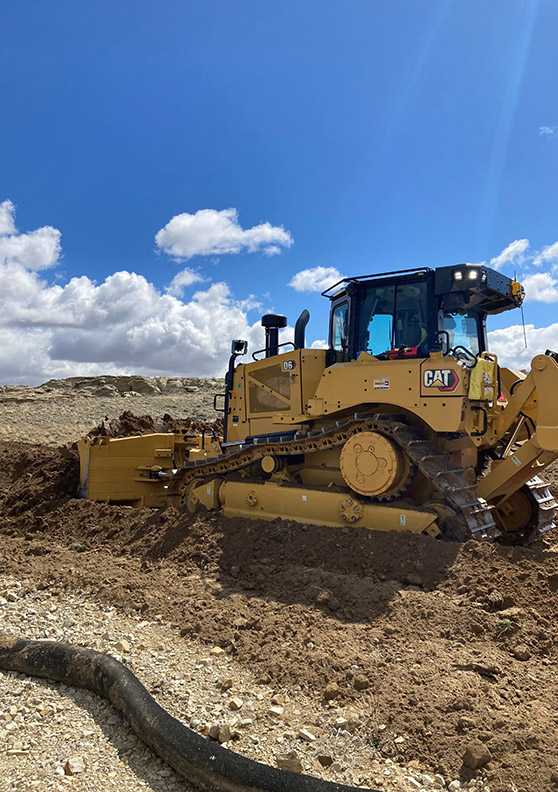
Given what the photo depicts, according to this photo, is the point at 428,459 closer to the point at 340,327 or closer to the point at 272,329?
the point at 340,327

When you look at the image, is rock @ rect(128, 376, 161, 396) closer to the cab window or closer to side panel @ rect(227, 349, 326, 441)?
side panel @ rect(227, 349, 326, 441)

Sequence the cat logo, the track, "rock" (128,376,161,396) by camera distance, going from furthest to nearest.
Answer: "rock" (128,376,161,396), the cat logo, the track

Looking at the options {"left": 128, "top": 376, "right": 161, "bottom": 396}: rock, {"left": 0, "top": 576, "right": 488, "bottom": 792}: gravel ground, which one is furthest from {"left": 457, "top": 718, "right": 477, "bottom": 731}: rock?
{"left": 128, "top": 376, "right": 161, "bottom": 396}: rock

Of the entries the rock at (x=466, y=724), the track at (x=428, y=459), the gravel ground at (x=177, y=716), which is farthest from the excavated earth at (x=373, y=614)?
the track at (x=428, y=459)

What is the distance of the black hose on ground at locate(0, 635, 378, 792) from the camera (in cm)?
287

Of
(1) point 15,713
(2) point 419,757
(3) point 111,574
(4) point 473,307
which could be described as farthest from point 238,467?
(2) point 419,757

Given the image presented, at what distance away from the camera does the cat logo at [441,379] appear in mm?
6090

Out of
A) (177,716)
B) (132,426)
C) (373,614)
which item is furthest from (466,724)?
(132,426)

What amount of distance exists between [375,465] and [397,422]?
0.54m

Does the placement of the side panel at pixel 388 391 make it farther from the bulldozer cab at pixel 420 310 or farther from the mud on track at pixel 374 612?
the mud on track at pixel 374 612

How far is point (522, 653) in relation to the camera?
13.7 ft

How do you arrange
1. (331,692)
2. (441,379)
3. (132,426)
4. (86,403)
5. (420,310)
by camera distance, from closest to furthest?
(331,692) → (441,379) → (420,310) → (132,426) → (86,403)

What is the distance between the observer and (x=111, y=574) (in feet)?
20.9

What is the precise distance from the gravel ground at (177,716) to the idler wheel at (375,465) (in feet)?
8.52
